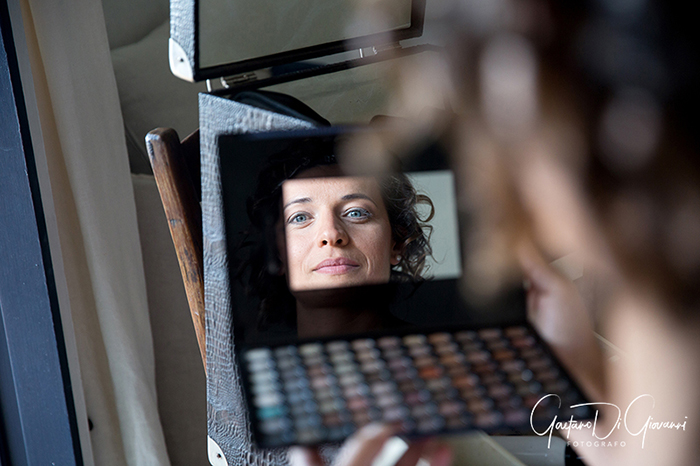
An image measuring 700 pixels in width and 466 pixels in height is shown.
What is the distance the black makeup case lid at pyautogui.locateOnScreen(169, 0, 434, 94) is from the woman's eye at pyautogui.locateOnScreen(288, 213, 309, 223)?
0.09m

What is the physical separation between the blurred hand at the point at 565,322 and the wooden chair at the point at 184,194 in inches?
8.0

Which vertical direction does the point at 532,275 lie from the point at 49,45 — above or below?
below

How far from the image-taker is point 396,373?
0.77 ft

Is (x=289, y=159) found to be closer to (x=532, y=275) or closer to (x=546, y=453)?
(x=532, y=275)

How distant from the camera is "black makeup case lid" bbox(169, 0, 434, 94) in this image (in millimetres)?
266

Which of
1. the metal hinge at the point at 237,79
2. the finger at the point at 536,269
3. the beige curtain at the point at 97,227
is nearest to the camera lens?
the finger at the point at 536,269

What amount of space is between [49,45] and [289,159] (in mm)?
421

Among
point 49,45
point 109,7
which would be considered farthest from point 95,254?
point 109,7

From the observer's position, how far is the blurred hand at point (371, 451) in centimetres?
22

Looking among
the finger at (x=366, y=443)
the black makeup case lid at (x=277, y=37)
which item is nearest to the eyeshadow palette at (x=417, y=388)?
the finger at (x=366, y=443)

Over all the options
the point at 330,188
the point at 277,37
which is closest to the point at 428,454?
the point at 330,188

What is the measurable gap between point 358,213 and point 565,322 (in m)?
0.11

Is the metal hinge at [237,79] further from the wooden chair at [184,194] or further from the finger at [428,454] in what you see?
the finger at [428,454]

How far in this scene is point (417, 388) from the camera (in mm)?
226
